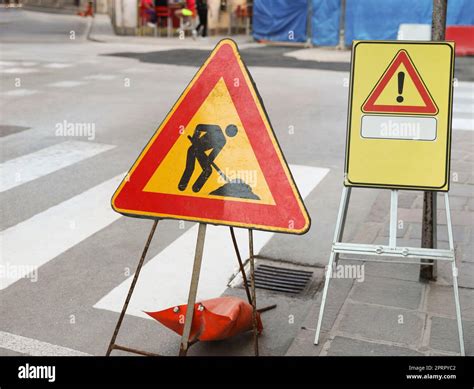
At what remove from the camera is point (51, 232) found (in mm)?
5848

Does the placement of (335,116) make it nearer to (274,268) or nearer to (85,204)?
(85,204)

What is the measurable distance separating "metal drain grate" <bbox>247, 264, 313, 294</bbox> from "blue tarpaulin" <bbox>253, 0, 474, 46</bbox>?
18.4m

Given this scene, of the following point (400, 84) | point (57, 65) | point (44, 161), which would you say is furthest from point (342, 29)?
point (400, 84)

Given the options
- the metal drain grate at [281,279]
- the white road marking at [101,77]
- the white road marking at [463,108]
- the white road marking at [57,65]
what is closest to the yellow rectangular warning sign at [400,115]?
the metal drain grate at [281,279]

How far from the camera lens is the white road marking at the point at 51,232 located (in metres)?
5.14

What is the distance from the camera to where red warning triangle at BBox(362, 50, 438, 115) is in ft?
13.8

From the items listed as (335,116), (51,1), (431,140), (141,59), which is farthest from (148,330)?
(51,1)

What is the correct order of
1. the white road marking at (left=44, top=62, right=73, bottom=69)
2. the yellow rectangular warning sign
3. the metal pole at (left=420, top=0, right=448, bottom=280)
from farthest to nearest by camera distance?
1. the white road marking at (left=44, top=62, right=73, bottom=69)
2. the metal pole at (left=420, top=0, right=448, bottom=280)
3. the yellow rectangular warning sign

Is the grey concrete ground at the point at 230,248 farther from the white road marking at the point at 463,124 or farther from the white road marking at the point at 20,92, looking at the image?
the white road marking at the point at 463,124

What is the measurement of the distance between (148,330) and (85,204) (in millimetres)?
2710

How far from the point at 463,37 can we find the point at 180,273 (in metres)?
19.2

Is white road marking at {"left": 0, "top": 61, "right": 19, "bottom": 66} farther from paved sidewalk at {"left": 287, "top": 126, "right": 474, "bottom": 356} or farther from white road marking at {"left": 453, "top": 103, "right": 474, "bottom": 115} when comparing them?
paved sidewalk at {"left": 287, "top": 126, "right": 474, "bottom": 356}

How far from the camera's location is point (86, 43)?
1002 inches

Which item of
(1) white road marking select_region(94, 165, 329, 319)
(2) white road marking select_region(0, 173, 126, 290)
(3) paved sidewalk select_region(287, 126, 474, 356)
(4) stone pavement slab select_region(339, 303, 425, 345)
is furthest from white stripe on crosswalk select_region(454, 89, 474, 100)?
(4) stone pavement slab select_region(339, 303, 425, 345)
